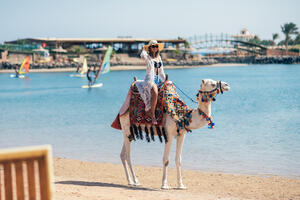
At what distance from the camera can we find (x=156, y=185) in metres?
9.93

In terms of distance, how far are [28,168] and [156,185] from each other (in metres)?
6.10

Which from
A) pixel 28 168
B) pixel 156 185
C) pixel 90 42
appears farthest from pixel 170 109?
pixel 90 42

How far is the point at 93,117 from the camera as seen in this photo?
26547 mm

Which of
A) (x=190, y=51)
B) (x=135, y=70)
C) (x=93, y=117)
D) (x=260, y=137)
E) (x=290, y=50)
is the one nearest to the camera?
(x=260, y=137)

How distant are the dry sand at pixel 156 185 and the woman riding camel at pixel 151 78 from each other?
1524 millimetres

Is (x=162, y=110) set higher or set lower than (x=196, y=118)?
higher

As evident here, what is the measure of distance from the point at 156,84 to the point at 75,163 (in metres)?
5.03

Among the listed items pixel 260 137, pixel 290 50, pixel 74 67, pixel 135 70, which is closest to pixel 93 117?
pixel 260 137

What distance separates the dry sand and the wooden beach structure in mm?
3184

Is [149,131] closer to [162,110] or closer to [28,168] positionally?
[162,110]

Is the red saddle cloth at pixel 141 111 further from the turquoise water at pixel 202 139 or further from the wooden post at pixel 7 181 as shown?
the wooden post at pixel 7 181

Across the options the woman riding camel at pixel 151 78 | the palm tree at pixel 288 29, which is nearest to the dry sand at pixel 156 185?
the woman riding camel at pixel 151 78

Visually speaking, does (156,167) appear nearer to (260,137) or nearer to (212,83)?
(212,83)

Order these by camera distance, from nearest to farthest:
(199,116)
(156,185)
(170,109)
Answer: (199,116), (170,109), (156,185)
